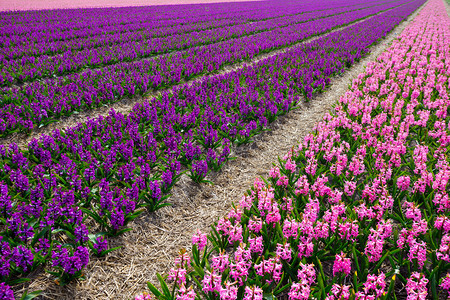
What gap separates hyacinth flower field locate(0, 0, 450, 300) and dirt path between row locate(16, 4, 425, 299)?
0.12 m

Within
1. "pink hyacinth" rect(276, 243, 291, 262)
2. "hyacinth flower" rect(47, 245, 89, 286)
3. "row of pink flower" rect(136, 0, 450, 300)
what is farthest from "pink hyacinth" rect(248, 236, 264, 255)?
"hyacinth flower" rect(47, 245, 89, 286)

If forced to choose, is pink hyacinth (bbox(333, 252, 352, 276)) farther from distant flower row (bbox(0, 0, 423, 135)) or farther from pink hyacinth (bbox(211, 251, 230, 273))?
distant flower row (bbox(0, 0, 423, 135))

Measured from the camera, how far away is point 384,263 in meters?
3.71

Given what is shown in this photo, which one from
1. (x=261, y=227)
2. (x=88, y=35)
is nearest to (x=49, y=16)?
→ (x=88, y=35)

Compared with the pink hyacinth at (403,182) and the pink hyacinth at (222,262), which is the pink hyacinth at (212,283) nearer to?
the pink hyacinth at (222,262)

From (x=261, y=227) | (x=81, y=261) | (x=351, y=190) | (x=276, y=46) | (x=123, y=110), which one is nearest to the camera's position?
(x=81, y=261)

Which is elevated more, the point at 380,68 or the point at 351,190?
the point at 380,68

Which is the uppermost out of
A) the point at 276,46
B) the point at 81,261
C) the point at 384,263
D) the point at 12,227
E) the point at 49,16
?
the point at 49,16

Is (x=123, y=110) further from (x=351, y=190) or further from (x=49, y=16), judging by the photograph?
(x=49, y=16)

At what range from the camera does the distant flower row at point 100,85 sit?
24.3ft

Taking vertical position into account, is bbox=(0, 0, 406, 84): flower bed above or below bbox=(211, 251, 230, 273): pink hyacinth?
above

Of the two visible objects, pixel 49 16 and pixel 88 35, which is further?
pixel 49 16

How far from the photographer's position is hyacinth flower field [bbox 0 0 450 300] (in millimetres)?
3234

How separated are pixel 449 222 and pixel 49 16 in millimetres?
31784
